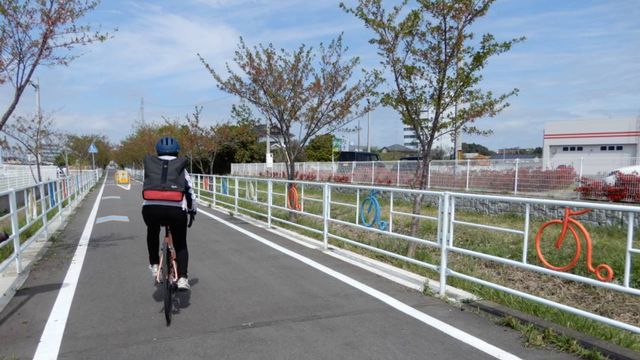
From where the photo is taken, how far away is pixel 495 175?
16.7 meters

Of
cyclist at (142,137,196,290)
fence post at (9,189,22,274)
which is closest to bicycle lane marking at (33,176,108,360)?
fence post at (9,189,22,274)

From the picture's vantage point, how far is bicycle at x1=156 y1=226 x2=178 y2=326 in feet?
14.6

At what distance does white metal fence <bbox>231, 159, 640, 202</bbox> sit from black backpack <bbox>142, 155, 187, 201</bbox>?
239 inches

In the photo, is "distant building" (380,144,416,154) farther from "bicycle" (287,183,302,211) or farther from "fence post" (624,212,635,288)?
"fence post" (624,212,635,288)

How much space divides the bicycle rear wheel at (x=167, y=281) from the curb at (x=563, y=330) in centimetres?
314

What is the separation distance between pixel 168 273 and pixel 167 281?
0.34ft

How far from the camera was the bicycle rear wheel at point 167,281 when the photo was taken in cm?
444

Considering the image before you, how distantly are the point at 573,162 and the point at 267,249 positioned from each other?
11056 mm

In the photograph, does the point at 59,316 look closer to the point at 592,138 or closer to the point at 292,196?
the point at 292,196

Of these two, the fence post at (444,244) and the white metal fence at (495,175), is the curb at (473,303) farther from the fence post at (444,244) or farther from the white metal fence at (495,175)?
the white metal fence at (495,175)

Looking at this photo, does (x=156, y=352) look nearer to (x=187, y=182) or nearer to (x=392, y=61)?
(x=187, y=182)

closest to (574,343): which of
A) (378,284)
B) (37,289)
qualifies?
(378,284)

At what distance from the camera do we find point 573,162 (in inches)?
573

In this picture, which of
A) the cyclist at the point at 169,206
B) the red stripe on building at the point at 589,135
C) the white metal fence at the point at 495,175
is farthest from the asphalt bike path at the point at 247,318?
the red stripe on building at the point at 589,135
